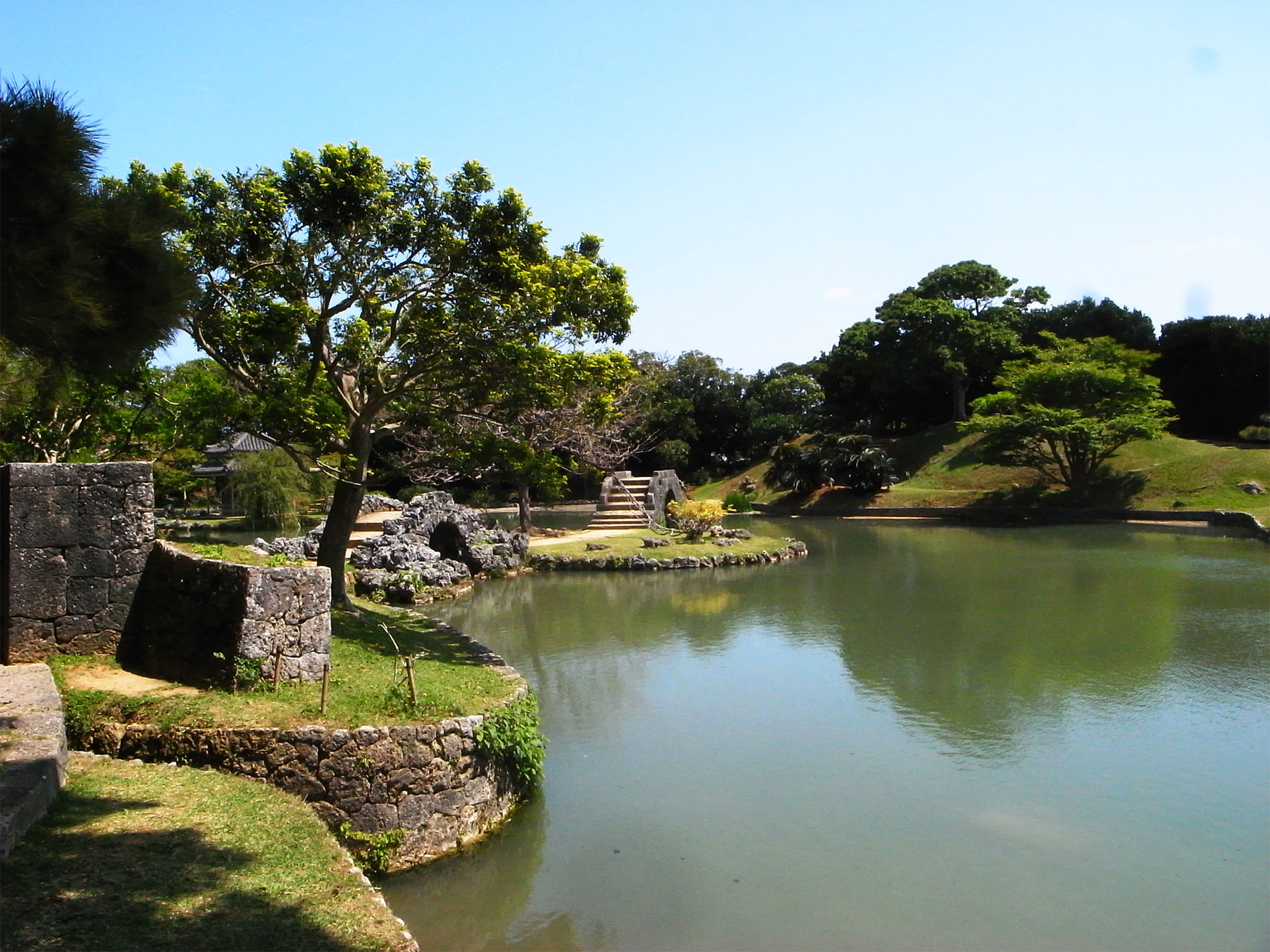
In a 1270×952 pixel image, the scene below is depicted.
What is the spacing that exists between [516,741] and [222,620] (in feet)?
7.51

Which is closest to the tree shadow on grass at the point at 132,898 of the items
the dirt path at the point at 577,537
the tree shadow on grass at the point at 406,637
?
the tree shadow on grass at the point at 406,637

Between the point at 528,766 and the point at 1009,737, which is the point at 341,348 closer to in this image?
the point at 528,766

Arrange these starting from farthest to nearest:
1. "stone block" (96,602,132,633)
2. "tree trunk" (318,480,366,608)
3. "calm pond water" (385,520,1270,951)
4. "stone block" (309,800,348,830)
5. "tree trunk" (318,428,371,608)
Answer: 1. "tree trunk" (318,480,366,608)
2. "tree trunk" (318,428,371,608)
3. "stone block" (96,602,132,633)
4. "stone block" (309,800,348,830)
5. "calm pond water" (385,520,1270,951)

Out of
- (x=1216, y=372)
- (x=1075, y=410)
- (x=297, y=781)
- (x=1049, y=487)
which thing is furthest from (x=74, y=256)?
(x=1216, y=372)

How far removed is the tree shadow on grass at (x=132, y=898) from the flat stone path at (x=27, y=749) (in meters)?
0.12

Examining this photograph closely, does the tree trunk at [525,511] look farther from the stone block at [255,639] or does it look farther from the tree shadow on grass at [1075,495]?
the stone block at [255,639]

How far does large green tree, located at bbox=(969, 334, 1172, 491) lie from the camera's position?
28.9 metres

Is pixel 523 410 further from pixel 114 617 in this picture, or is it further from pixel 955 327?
pixel 955 327

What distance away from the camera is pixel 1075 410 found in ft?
96.2

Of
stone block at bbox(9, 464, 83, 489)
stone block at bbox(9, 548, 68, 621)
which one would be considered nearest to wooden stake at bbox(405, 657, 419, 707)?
stone block at bbox(9, 548, 68, 621)

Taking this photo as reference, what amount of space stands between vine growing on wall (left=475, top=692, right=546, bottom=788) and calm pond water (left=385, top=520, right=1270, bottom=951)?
32 centimetres

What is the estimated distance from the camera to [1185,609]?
574 inches

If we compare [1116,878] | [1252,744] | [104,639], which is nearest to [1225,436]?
[1252,744]

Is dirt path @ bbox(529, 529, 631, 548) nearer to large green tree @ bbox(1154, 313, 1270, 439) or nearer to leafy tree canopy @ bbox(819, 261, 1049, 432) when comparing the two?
leafy tree canopy @ bbox(819, 261, 1049, 432)
